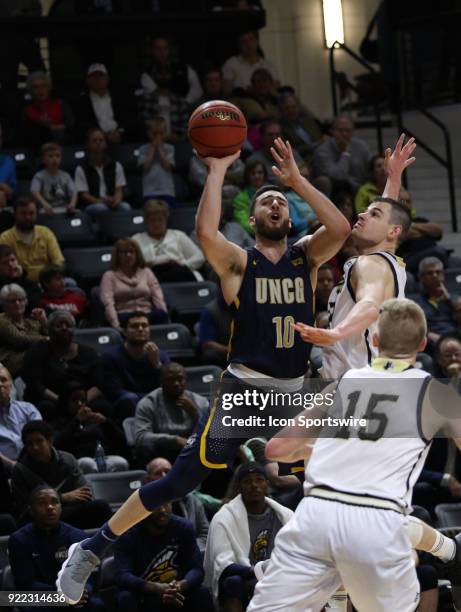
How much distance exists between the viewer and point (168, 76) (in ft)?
47.8

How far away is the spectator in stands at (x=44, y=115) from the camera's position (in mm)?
13781

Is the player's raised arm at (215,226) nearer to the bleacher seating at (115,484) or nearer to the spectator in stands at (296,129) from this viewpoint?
the bleacher seating at (115,484)

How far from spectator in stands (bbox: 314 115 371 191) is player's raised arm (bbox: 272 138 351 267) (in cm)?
663

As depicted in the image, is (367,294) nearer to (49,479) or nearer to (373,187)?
(49,479)

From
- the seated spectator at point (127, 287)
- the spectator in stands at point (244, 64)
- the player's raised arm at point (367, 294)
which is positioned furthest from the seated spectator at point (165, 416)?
the spectator in stands at point (244, 64)

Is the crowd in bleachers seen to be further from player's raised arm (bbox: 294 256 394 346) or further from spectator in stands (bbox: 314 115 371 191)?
player's raised arm (bbox: 294 256 394 346)

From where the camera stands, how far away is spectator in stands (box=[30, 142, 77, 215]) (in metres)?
12.8

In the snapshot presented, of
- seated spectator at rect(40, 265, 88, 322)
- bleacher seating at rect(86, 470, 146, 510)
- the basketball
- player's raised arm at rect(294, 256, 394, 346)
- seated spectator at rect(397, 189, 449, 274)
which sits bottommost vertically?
bleacher seating at rect(86, 470, 146, 510)

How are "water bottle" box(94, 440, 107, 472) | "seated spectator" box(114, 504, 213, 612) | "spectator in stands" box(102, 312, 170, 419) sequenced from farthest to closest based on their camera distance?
1. "spectator in stands" box(102, 312, 170, 419)
2. "water bottle" box(94, 440, 107, 472)
3. "seated spectator" box(114, 504, 213, 612)

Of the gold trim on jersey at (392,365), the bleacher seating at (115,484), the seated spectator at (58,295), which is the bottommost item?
the bleacher seating at (115,484)

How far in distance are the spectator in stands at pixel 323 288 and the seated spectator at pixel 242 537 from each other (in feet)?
8.03

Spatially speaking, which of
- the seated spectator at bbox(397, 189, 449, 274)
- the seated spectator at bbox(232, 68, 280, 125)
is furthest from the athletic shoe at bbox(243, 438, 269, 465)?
the seated spectator at bbox(232, 68, 280, 125)

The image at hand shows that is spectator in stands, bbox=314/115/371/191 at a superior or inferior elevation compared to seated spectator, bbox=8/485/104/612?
superior

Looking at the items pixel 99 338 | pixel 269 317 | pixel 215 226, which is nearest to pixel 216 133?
pixel 215 226
